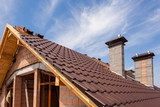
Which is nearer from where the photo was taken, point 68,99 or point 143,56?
point 68,99

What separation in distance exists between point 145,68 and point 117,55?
11.6 feet

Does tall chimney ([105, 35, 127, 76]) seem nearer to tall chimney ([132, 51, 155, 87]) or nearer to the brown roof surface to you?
the brown roof surface

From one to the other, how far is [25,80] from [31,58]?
1.79 metres

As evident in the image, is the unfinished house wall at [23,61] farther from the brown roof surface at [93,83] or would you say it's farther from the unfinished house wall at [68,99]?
the unfinished house wall at [68,99]

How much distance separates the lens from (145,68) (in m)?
9.86

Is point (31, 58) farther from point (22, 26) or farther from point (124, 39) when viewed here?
point (124, 39)

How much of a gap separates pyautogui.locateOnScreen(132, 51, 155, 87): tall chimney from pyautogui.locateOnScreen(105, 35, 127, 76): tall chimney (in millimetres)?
3329

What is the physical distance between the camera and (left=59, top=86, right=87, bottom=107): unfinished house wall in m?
3.58

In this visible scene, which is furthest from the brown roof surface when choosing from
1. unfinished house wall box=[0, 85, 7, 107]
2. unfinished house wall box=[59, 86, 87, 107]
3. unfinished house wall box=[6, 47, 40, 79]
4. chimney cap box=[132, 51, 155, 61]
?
chimney cap box=[132, 51, 155, 61]

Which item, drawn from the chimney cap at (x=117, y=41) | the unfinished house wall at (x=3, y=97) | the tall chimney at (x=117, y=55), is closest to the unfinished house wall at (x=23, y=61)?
the unfinished house wall at (x=3, y=97)

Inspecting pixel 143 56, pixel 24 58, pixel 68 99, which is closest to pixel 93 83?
pixel 68 99

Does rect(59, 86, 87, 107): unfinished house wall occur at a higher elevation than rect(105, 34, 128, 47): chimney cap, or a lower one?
lower

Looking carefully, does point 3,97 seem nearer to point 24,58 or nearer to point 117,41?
point 24,58

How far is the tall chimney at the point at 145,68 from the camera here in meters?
9.61
